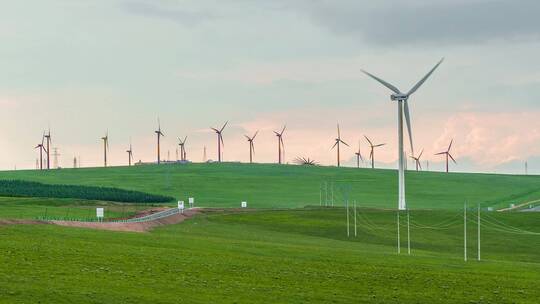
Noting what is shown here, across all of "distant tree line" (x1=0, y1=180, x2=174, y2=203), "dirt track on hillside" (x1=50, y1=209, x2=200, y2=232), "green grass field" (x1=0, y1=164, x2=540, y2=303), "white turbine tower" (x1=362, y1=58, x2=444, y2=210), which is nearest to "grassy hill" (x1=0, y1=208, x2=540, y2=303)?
"green grass field" (x1=0, y1=164, x2=540, y2=303)

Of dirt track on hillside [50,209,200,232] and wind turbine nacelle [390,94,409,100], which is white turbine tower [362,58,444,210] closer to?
wind turbine nacelle [390,94,409,100]

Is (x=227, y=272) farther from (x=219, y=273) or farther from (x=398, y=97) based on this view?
(x=398, y=97)

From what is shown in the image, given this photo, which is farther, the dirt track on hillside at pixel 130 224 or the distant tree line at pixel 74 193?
the distant tree line at pixel 74 193

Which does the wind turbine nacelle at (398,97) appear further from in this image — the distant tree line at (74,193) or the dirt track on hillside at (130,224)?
the distant tree line at (74,193)

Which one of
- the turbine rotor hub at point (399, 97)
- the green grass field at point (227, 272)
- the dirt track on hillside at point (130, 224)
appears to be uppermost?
the turbine rotor hub at point (399, 97)

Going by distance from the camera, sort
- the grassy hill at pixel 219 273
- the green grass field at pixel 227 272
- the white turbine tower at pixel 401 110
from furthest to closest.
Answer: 1. the white turbine tower at pixel 401 110
2. the green grass field at pixel 227 272
3. the grassy hill at pixel 219 273

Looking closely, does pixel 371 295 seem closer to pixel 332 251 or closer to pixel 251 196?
pixel 332 251

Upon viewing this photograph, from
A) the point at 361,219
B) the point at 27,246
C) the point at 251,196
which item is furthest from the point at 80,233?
the point at 251,196

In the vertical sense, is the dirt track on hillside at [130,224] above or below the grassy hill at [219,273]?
above

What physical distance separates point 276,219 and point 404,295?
67.6 metres

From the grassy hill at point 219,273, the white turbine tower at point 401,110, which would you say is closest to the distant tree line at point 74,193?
the white turbine tower at point 401,110

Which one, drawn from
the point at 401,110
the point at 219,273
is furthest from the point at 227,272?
the point at 401,110

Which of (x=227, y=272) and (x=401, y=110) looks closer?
(x=227, y=272)

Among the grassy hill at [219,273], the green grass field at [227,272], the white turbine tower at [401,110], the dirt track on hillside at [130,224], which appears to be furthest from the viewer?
the white turbine tower at [401,110]
